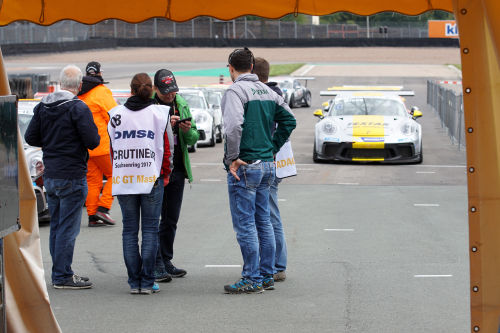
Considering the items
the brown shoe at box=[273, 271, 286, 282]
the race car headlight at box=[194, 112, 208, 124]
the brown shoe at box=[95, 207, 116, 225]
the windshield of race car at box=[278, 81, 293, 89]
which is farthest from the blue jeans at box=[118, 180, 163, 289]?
the windshield of race car at box=[278, 81, 293, 89]

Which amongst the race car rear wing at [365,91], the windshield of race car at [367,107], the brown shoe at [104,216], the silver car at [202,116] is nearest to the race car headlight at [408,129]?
the windshield of race car at [367,107]

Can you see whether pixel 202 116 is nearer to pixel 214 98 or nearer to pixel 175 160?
pixel 214 98

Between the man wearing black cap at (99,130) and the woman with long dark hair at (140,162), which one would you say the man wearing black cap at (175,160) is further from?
the man wearing black cap at (99,130)

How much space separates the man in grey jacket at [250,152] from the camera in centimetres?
695

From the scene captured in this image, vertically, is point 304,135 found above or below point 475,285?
below

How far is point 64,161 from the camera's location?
24.4 ft

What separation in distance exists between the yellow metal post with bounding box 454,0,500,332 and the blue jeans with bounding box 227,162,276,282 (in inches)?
108

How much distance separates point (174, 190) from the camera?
767cm

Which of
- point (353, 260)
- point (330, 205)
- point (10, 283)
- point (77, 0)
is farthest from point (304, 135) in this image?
point (10, 283)

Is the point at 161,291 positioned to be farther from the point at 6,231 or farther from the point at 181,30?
the point at 181,30

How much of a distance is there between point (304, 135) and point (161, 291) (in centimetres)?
1740

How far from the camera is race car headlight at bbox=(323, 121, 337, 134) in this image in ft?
57.7

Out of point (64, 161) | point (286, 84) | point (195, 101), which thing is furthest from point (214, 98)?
point (64, 161)

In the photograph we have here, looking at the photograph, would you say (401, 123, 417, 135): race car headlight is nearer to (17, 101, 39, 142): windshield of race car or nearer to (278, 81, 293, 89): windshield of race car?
(17, 101, 39, 142): windshield of race car
